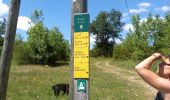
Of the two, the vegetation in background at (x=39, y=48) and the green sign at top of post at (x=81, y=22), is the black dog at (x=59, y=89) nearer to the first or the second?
the green sign at top of post at (x=81, y=22)

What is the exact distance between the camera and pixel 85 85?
6.25 m

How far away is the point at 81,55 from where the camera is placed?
6.07 m

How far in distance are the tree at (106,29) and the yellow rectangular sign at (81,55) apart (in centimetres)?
10566

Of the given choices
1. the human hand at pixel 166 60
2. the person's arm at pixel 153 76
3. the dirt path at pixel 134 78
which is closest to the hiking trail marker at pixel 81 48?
the person's arm at pixel 153 76

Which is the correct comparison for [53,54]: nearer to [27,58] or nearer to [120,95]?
[27,58]

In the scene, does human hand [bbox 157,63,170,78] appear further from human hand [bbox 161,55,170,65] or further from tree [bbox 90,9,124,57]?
tree [bbox 90,9,124,57]

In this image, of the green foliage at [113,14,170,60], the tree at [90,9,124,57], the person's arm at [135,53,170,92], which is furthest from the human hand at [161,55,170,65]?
the tree at [90,9,124,57]

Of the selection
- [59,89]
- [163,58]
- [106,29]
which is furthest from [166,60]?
[106,29]

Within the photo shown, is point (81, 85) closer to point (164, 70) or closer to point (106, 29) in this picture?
point (164, 70)

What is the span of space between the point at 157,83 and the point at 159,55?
1.07 ft

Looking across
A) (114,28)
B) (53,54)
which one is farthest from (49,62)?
(114,28)

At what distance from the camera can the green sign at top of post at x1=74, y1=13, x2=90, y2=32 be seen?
618 cm

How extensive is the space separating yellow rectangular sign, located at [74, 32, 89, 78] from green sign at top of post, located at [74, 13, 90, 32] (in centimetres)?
7

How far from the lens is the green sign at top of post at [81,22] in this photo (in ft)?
20.3
